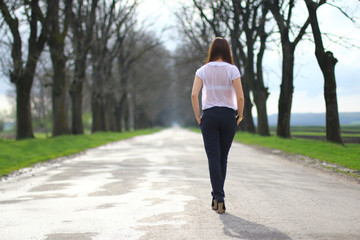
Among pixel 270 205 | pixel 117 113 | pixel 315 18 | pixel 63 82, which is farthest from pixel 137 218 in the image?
pixel 117 113

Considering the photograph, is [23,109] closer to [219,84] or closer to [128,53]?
[219,84]

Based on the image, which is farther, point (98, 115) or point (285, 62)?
point (98, 115)

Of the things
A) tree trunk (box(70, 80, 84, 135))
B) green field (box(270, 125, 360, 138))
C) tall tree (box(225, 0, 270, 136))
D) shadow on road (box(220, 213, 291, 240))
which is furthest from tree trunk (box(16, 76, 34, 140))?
green field (box(270, 125, 360, 138))

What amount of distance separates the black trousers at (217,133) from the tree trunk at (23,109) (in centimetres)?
1709

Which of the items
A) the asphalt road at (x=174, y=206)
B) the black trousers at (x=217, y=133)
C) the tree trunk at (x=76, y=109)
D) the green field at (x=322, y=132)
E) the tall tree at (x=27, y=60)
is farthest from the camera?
the green field at (x=322, y=132)

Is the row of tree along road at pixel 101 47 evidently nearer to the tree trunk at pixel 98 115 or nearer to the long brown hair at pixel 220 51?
the tree trunk at pixel 98 115

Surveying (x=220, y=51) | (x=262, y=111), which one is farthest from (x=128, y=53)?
(x=220, y=51)

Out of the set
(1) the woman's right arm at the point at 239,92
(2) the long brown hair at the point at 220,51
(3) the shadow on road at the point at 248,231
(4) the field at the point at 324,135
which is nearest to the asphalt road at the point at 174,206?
(3) the shadow on road at the point at 248,231

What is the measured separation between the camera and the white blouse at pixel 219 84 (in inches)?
191

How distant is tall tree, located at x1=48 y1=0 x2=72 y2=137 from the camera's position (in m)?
21.6

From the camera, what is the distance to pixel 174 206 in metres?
5.06

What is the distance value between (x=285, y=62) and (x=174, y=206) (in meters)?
17.5

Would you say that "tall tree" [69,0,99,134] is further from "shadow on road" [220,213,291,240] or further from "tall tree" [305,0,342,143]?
"shadow on road" [220,213,291,240]

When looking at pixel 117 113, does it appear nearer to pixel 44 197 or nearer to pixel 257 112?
pixel 257 112
